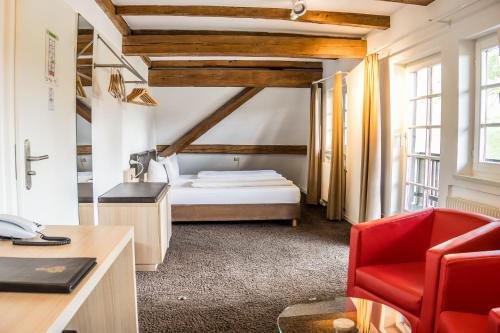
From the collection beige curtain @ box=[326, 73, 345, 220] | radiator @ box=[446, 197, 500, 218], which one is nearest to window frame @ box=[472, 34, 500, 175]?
radiator @ box=[446, 197, 500, 218]

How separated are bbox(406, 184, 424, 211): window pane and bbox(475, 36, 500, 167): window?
2.75ft

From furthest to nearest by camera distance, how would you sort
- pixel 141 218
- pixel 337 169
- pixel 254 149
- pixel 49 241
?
pixel 254 149
pixel 337 169
pixel 141 218
pixel 49 241

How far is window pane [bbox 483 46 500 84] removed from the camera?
245 centimetres

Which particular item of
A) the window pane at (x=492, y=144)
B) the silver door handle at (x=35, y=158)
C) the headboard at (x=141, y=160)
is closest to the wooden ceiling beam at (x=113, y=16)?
the headboard at (x=141, y=160)

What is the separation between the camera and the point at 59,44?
2.20 metres

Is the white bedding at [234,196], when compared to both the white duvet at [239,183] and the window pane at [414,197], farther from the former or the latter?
the window pane at [414,197]

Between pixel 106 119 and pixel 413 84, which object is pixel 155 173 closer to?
pixel 106 119

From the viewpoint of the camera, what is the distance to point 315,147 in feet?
18.8

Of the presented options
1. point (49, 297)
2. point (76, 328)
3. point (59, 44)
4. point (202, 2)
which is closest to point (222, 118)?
point (202, 2)

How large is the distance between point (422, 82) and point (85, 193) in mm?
3058

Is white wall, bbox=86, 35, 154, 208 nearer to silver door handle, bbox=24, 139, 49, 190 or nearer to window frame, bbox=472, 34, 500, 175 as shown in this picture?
silver door handle, bbox=24, 139, 49, 190

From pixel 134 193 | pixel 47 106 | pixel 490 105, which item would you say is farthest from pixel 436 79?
pixel 47 106

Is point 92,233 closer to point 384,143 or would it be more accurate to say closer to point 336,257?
point 336,257

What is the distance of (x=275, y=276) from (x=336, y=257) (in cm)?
76
